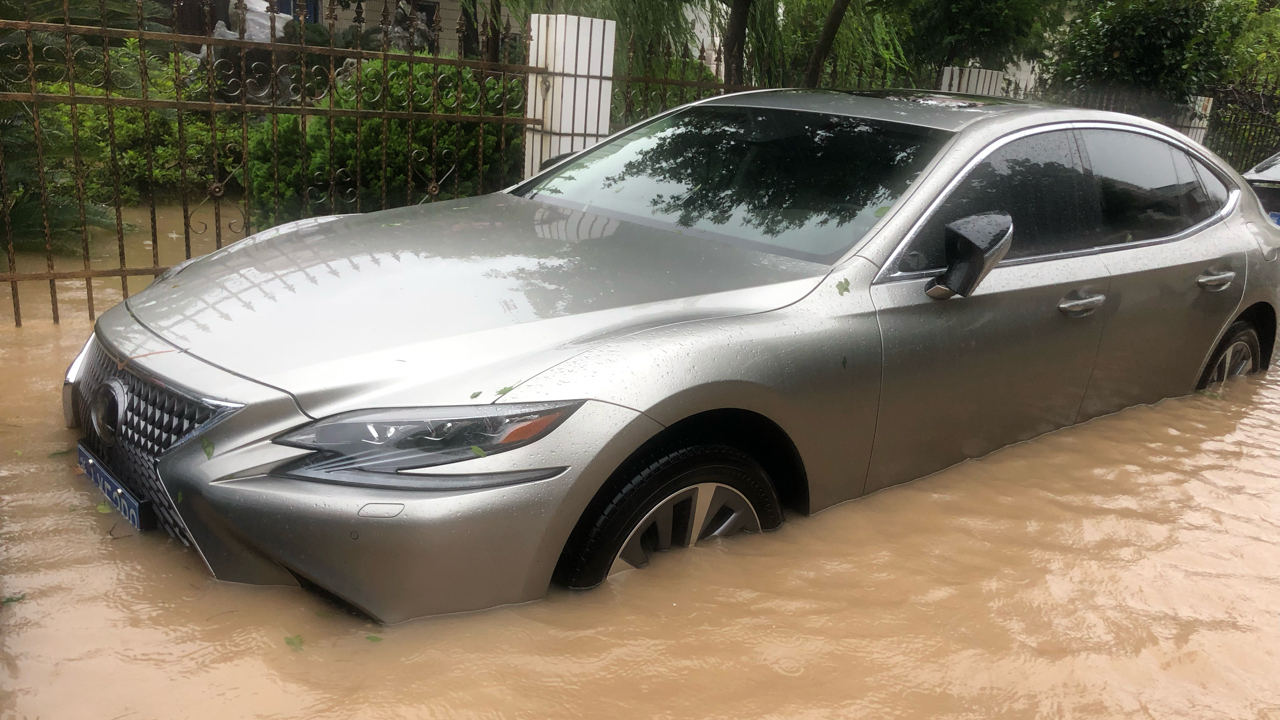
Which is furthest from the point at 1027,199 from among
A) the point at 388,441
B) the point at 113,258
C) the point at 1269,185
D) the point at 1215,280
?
the point at 113,258

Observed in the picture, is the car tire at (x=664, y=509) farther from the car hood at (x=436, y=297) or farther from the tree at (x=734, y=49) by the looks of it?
the tree at (x=734, y=49)

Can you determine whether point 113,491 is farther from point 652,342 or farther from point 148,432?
point 652,342

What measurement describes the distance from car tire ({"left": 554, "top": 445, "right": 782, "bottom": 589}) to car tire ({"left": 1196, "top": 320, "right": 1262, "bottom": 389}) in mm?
3014

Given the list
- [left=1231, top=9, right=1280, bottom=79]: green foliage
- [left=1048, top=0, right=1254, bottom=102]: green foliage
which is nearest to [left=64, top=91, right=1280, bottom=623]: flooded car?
[left=1048, top=0, right=1254, bottom=102]: green foliage

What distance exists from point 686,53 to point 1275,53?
49.5ft

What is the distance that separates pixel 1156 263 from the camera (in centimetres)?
414

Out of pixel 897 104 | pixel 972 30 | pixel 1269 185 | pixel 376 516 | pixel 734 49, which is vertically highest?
pixel 972 30

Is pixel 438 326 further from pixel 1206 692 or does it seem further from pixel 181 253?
pixel 181 253

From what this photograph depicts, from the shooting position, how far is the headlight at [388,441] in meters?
2.32

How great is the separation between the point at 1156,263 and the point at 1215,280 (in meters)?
0.55

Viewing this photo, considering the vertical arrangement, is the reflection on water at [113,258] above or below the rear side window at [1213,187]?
below

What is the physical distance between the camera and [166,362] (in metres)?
2.59

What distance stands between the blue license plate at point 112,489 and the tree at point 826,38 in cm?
575

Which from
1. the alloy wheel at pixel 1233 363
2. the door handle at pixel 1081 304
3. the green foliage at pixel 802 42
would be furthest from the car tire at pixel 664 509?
the green foliage at pixel 802 42
